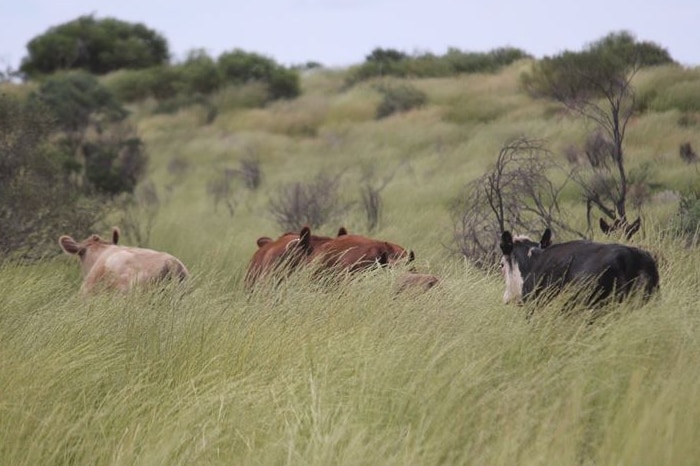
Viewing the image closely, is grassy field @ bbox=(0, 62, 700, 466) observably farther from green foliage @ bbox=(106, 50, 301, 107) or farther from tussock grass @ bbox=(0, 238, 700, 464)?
green foliage @ bbox=(106, 50, 301, 107)

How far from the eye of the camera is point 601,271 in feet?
21.0

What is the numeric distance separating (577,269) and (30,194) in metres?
7.67

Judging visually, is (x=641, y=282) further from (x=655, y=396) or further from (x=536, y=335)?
(x=655, y=396)

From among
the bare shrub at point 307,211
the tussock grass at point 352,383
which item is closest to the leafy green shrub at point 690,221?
the tussock grass at point 352,383

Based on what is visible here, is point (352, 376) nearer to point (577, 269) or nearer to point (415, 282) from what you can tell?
point (577, 269)

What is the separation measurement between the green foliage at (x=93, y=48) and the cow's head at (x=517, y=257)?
43594mm

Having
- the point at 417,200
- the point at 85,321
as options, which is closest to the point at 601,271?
the point at 85,321

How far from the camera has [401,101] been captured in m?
33.0

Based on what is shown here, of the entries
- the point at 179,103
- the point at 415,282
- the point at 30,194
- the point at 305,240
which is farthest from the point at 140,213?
the point at 179,103

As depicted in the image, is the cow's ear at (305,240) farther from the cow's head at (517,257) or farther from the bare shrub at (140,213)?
the bare shrub at (140,213)

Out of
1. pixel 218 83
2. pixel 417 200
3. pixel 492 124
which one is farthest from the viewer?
pixel 218 83

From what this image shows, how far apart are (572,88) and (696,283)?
15477mm

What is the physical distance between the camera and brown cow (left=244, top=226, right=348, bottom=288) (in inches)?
358

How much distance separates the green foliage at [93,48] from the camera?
50438mm
